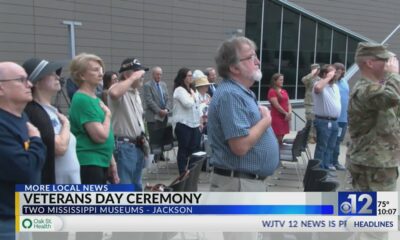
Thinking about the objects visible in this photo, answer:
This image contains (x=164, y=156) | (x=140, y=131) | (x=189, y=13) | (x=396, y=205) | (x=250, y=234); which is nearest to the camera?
(x=250, y=234)

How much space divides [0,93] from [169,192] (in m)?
1.17

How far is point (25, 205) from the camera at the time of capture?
262 centimetres

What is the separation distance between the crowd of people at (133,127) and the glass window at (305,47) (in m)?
14.6

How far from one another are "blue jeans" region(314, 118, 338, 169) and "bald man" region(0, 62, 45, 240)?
19.8 ft

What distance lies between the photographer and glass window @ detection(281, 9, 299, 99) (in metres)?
18.2

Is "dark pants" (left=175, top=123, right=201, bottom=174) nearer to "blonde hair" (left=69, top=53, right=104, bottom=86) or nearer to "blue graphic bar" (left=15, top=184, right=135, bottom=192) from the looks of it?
"blonde hair" (left=69, top=53, right=104, bottom=86)

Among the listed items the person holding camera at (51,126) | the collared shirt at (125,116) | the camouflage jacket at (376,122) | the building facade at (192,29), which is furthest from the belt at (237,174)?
the building facade at (192,29)

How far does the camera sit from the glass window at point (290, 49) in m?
18.2

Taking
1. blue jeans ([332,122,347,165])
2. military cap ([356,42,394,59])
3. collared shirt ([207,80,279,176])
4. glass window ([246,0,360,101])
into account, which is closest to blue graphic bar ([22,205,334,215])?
collared shirt ([207,80,279,176])

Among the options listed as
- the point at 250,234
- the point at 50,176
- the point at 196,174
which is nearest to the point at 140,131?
the point at 196,174

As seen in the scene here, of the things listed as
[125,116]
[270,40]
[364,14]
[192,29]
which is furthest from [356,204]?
[364,14]

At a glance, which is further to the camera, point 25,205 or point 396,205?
point 396,205

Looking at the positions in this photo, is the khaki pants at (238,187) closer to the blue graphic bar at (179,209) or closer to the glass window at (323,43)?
the blue graphic bar at (179,209)

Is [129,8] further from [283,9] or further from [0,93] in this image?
[0,93]
